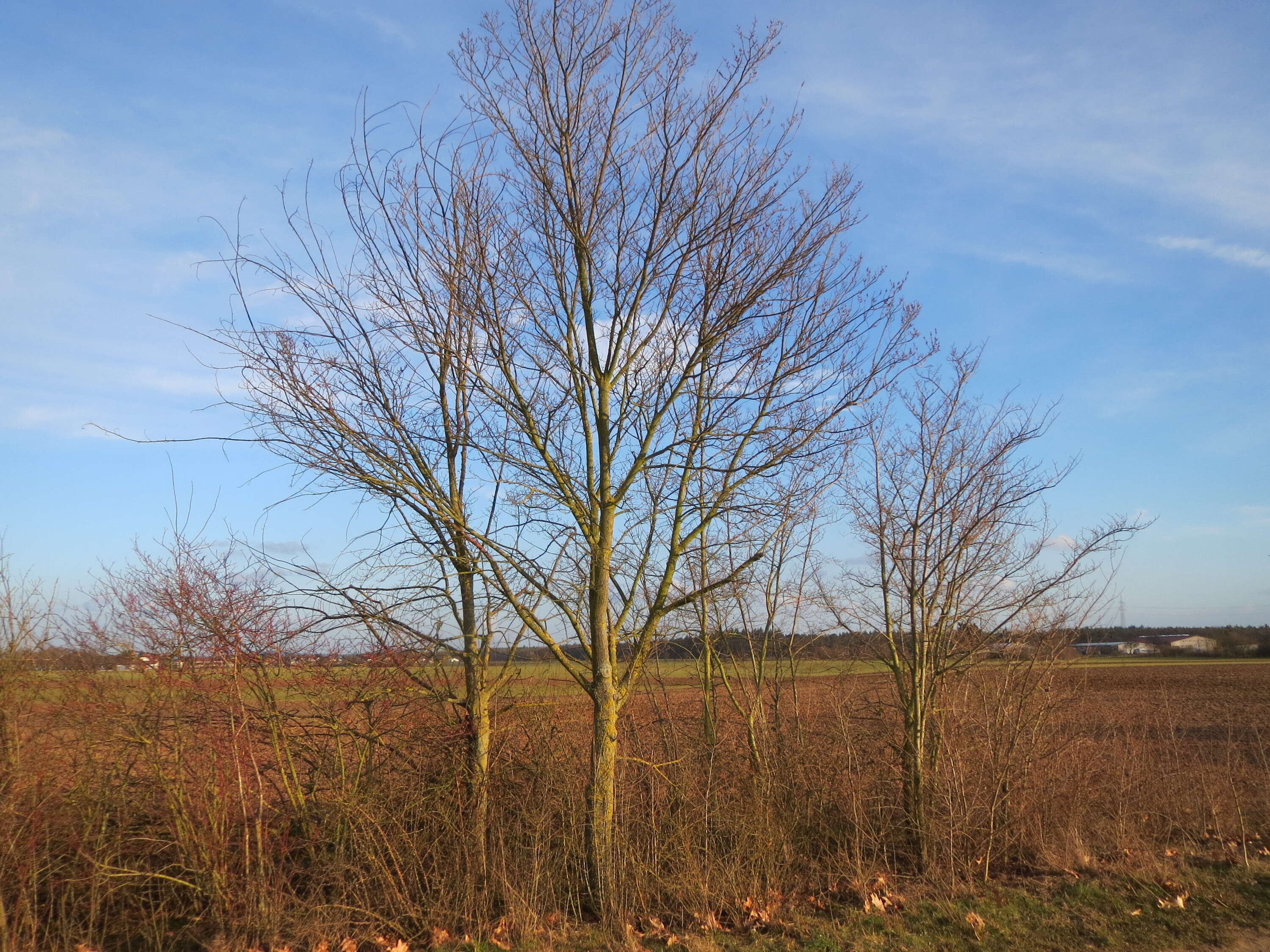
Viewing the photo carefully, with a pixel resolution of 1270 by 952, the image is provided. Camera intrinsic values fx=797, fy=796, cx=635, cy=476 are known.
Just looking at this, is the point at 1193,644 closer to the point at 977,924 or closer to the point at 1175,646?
the point at 1175,646

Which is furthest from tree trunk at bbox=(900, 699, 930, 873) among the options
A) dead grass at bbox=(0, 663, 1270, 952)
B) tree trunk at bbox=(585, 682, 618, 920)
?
tree trunk at bbox=(585, 682, 618, 920)

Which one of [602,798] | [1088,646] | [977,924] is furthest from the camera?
[1088,646]

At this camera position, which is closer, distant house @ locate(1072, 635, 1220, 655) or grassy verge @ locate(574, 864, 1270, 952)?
grassy verge @ locate(574, 864, 1270, 952)

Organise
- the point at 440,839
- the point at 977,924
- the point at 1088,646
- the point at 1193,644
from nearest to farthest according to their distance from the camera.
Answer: the point at 440,839
the point at 977,924
the point at 1088,646
the point at 1193,644

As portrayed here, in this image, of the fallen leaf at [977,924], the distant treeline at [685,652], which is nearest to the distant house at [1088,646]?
the distant treeline at [685,652]

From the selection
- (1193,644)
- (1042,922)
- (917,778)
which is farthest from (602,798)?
(1193,644)

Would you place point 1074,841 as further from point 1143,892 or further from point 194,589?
point 194,589

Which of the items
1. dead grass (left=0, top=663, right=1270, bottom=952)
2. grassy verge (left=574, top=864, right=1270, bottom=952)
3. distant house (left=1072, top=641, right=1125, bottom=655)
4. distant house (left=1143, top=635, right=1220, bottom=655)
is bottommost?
distant house (left=1143, top=635, right=1220, bottom=655)

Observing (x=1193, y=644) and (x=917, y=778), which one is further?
(x=1193, y=644)

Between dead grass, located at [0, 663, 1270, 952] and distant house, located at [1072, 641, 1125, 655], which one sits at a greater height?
distant house, located at [1072, 641, 1125, 655]

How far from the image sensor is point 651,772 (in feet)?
24.0

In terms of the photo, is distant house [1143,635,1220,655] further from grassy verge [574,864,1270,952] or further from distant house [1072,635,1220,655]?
grassy verge [574,864,1270,952]

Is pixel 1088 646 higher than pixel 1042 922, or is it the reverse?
pixel 1088 646

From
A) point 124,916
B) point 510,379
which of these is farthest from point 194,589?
point 510,379
